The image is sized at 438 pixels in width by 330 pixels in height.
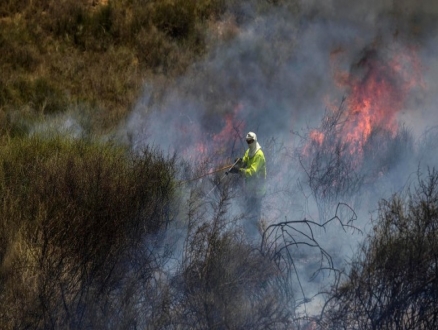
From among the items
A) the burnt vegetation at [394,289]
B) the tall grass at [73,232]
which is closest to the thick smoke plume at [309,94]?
the tall grass at [73,232]

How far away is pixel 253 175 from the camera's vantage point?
10.4 meters

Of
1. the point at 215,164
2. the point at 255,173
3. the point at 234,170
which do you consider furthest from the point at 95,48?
the point at 255,173

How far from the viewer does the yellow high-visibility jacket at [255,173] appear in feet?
33.8

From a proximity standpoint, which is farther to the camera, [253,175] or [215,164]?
[215,164]

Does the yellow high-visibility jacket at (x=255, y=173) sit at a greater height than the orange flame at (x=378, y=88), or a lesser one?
lesser

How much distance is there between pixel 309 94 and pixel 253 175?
4500 mm

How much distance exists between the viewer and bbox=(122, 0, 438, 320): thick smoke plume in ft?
41.4

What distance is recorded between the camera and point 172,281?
24.3 feet

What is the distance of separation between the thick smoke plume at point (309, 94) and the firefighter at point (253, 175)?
1.31m

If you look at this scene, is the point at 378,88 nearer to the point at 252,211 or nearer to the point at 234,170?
the point at 234,170

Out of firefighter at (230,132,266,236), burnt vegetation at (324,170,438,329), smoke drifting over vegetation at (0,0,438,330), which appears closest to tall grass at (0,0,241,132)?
smoke drifting over vegetation at (0,0,438,330)

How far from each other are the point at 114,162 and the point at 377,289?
4.17 meters

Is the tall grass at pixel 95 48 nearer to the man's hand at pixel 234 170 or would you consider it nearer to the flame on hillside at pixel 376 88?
the flame on hillside at pixel 376 88

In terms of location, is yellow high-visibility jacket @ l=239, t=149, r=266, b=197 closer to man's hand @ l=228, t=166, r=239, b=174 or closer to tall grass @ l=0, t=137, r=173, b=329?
man's hand @ l=228, t=166, r=239, b=174
